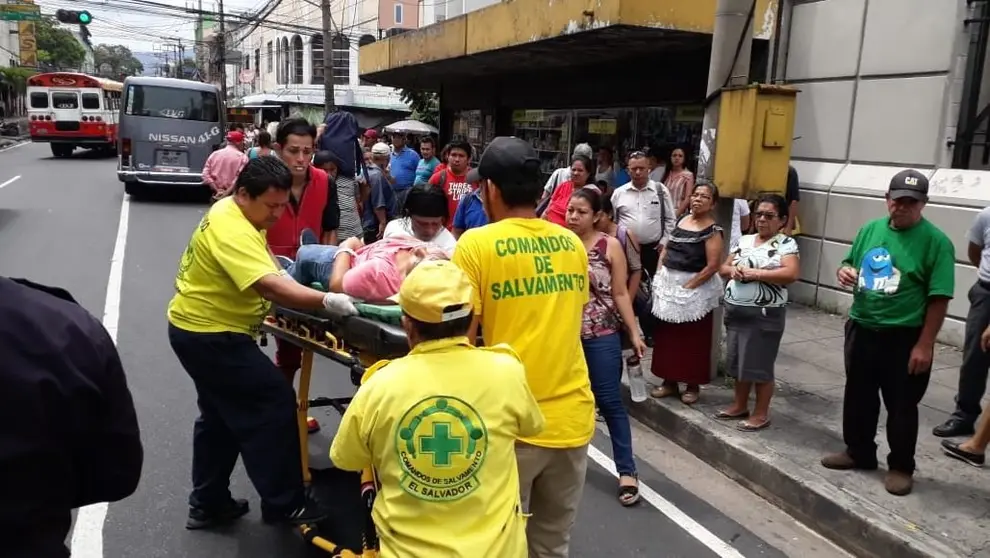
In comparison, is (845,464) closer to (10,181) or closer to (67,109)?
(10,181)

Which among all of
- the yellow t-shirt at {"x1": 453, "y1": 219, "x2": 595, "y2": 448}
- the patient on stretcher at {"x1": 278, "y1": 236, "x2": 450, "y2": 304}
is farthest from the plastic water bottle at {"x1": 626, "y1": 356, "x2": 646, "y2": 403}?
the yellow t-shirt at {"x1": 453, "y1": 219, "x2": 595, "y2": 448}

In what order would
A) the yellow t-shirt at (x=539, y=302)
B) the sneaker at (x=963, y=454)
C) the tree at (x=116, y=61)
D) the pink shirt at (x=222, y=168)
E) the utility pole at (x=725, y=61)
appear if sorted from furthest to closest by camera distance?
1. the tree at (x=116, y=61)
2. the pink shirt at (x=222, y=168)
3. the utility pole at (x=725, y=61)
4. the sneaker at (x=963, y=454)
5. the yellow t-shirt at (x=539, y=302)

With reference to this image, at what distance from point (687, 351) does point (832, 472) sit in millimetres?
1383

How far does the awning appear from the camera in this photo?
7.84 m

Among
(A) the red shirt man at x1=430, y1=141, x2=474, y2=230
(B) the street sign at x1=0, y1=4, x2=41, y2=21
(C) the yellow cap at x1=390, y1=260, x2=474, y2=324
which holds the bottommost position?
(C) the yellow cap at x1=390, y1=260, x2=474, y2=324

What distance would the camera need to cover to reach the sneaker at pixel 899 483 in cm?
399

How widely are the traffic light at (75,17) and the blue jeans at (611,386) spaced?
22.7 metres

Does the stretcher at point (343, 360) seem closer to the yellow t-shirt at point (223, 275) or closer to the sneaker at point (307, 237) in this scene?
the yellow t-shirt at point (223, 275)

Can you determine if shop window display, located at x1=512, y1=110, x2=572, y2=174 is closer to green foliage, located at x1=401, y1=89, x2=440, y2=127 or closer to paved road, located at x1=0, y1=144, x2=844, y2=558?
green foliage, located at x1=401, y1=89, x2=440, y2=127

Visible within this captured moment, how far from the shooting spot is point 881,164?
7.41 meters

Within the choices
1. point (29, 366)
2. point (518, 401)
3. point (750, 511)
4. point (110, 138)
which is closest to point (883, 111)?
point (750, 511)

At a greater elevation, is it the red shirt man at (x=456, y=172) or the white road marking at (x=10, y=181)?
the red shirt man at (x=456, y=172)

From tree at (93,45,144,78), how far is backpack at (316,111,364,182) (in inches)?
3908

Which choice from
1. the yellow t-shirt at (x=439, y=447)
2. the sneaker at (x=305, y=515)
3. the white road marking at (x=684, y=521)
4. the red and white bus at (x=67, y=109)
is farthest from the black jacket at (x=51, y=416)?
the red and white bus at (x=67, y=109)
